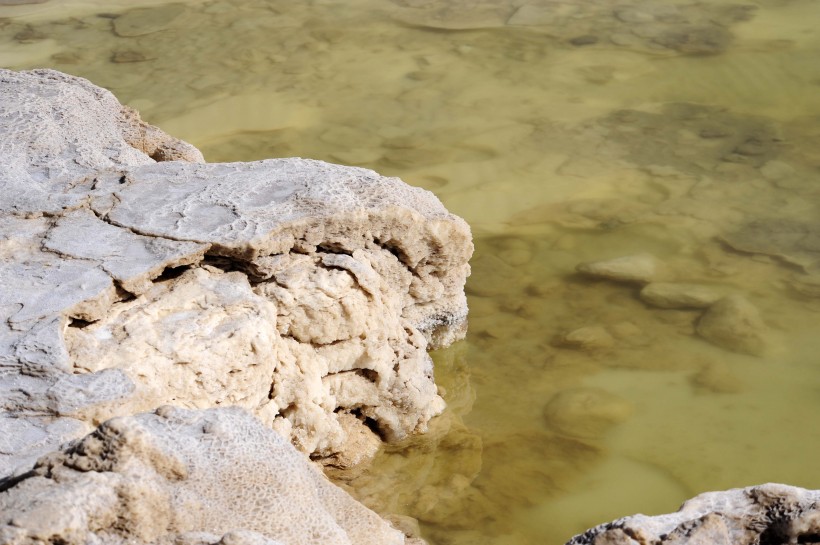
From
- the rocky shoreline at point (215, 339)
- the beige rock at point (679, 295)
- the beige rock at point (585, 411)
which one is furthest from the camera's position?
the beige rock at point (679, 295)

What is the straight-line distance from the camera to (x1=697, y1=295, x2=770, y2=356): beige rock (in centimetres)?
296

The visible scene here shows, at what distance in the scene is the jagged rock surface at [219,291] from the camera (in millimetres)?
1996

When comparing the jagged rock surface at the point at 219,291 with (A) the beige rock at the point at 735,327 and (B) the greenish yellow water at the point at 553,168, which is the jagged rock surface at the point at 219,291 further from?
(A) the beige rock at the point at 735,327

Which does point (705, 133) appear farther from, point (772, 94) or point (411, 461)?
point (411, 461)

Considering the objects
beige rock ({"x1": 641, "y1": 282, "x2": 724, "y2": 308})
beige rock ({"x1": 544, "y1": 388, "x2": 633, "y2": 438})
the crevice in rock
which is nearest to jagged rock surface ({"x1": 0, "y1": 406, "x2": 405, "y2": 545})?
the crevice in rock

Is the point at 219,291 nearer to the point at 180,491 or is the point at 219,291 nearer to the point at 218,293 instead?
the point at 218,293

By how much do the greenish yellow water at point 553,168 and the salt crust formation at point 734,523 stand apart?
751mm

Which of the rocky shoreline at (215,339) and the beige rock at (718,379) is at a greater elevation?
the rocky shoreline at (215,339)

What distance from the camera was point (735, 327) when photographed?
9.93 feet

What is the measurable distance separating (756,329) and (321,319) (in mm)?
1368

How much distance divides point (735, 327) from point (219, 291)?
1572 millimetres

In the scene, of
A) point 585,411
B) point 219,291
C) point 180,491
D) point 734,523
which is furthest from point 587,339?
point 180,491

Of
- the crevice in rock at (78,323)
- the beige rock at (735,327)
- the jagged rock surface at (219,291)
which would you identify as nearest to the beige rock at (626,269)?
the beige rock at (735,327)

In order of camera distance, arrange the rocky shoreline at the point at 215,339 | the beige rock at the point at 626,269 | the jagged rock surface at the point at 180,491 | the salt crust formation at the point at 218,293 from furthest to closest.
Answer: the beige rock at the point at 626,269, the salt crust formation at the point at 218,293, the rocky shoreline at the point at 215,339, the jagged rock surface at the point at 180,491
